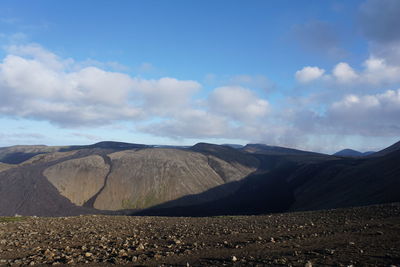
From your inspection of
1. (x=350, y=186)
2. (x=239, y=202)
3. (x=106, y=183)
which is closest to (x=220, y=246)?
(x=350, y=186)

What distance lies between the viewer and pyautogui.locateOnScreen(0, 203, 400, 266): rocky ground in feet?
40.1

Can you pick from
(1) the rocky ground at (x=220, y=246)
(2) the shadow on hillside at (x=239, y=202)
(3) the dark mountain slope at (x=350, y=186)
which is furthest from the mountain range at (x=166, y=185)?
(1) the rocky ground at (x=220, y=246)

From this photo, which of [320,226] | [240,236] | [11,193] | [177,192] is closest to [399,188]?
[320,226]

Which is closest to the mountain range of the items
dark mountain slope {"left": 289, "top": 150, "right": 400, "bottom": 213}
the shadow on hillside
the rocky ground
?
the shadow on hillside

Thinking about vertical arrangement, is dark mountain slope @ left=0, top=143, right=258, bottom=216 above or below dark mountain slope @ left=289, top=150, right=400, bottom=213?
below

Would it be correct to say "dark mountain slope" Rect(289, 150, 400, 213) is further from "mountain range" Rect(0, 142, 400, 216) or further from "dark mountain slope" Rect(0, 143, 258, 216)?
"dark mountain slope" Rect(0, 143, 258, 216)

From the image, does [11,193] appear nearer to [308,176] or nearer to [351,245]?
[308,176]

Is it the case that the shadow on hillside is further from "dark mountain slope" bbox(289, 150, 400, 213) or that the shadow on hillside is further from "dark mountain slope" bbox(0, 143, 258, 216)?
"dark mountain slope" bbox(289, 150, 400, 213)

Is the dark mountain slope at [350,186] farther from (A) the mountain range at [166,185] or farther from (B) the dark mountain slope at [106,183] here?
(B) the dark mountain slope at [106,183]

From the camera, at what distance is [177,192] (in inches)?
6073

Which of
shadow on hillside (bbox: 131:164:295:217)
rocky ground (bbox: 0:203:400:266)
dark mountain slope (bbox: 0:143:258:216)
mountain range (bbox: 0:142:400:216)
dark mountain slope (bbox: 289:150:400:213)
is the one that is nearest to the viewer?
rocky ground (bbox: 0:203:400:266)

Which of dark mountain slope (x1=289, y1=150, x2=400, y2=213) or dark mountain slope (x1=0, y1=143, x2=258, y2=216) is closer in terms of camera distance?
dark mountain slope (x1=289, y1=150, x2=400, y2=213)

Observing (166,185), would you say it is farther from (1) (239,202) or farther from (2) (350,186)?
(2) (350,186)

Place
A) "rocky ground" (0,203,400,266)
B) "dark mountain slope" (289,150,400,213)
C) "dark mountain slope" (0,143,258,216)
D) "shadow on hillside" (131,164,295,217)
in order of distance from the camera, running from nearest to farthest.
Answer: "rocky ground" (0,203,400,266), "dark mountain slope" (289,150,400,213), "shadow on hillside" (131,164,295,217), "dark mountain slope" (0,143,258,216)
